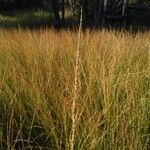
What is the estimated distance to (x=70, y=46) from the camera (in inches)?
177

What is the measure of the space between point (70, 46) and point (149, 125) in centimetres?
182

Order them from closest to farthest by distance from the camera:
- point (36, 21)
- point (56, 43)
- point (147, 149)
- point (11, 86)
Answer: point (147, 149) < point (11, 86) < point (56, 43) < point (36, 21)

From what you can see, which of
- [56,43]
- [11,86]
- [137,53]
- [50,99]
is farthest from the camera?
[56,43]

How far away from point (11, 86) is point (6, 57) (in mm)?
1034

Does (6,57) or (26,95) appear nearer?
(26,95)

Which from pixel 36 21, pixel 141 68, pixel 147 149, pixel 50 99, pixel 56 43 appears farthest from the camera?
pixel 36 21

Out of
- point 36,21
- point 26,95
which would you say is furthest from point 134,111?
point 36,21

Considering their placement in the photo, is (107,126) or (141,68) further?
(141,68)

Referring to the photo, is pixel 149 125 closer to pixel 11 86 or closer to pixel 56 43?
pixel 11 86

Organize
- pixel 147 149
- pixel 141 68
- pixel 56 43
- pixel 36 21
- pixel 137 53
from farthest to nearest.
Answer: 1. pixel 36 21
2. pixel 56 43
3. pixel 137 53
4. pixel 141 68
5. pixel 147 149

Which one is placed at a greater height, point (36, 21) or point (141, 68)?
point (141, 68)

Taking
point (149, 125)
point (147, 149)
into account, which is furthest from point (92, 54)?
point (147, 149)

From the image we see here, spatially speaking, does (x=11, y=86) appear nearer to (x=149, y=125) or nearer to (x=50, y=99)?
(x=50, y=99)

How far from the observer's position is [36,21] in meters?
14.8
